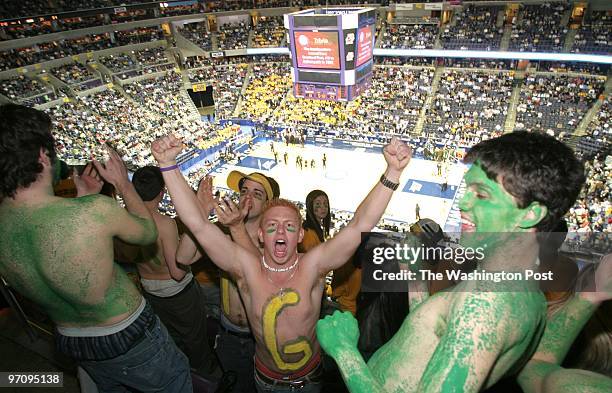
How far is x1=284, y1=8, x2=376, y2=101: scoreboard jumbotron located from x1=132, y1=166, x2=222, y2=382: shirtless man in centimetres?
1878

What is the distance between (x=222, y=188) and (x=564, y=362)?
1955 centimetres

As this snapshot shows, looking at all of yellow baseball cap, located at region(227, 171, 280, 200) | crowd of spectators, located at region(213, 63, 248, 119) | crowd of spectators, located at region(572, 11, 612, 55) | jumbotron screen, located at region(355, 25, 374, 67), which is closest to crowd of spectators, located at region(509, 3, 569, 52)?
crowd of spectators, located at region(572, 11, 612, 55)

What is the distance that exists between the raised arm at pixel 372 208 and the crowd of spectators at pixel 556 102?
25.0 m

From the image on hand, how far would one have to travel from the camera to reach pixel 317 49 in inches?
848

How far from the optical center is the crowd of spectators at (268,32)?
38250 mm

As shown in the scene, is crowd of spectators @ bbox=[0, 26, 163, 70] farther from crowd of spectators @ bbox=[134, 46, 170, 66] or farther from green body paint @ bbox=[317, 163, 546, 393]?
green body paint @ bbox=[317, 163, 546, 393]

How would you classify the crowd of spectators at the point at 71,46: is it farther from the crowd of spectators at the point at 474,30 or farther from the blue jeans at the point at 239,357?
the blue jeans at the point at 239,357

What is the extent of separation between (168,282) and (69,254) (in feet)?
4.90

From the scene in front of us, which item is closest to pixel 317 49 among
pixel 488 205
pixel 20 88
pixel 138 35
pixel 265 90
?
pixel 265 90

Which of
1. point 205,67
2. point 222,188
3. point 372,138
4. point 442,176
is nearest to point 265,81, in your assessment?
point 205,67

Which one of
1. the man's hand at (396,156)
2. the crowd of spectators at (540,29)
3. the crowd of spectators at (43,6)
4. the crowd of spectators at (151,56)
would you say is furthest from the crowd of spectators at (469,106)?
the crowd of spectators at (43,6)

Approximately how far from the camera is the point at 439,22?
111 ft

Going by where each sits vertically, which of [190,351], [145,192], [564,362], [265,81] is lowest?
[265,81]

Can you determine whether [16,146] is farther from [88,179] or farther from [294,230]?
[294,230]
